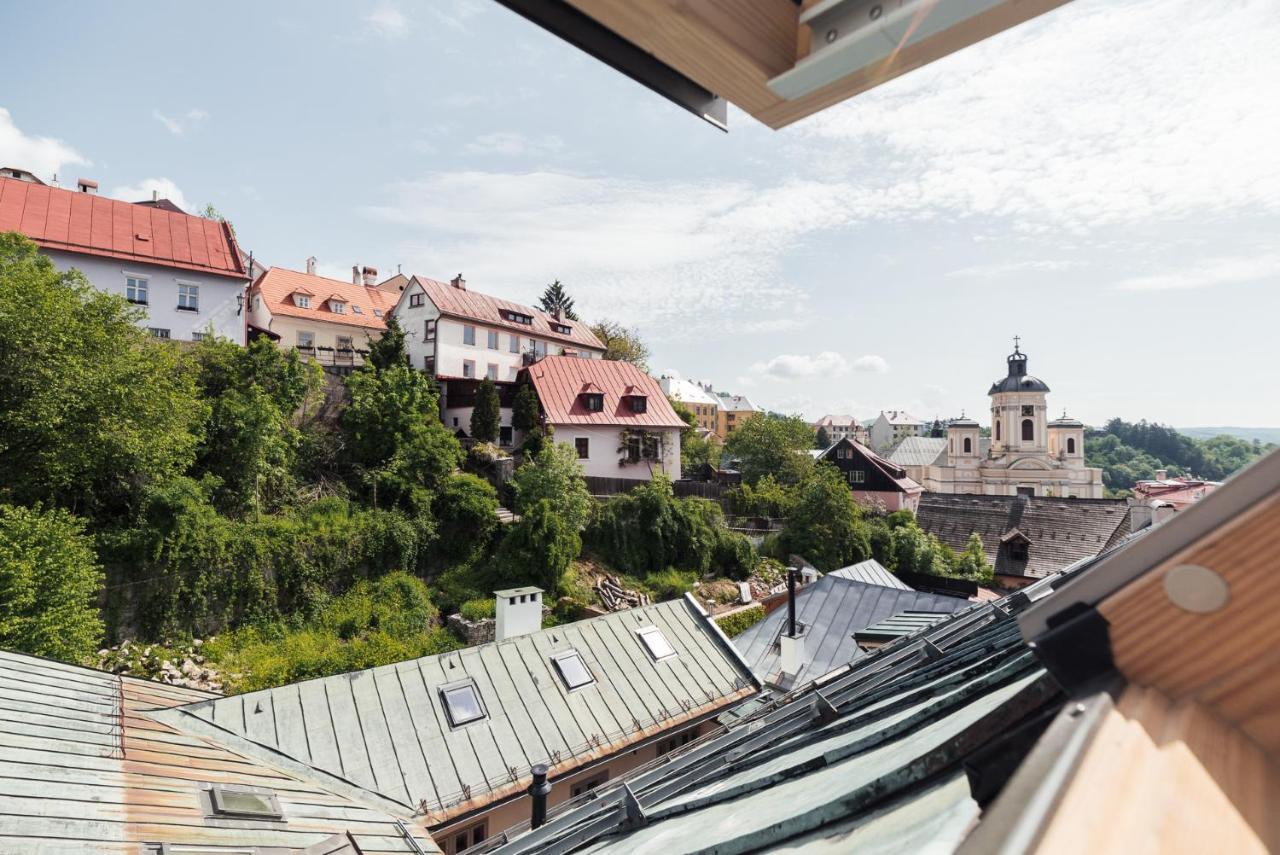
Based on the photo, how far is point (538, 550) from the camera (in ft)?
54.0

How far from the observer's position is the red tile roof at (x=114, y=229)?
17859 millimetres

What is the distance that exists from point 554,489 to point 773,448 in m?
21.1

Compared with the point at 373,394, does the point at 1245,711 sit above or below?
below

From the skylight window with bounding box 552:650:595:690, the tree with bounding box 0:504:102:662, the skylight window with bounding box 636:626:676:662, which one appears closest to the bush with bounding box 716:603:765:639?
the skylight window with bounding box 636:626:676:662

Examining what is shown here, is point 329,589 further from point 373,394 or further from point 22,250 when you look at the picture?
point 22,250

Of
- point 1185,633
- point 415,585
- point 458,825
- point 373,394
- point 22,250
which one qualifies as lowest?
point 458,825

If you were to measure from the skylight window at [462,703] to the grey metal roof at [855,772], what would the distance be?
4.00 m

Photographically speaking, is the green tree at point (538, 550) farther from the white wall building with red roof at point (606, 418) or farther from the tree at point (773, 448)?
the tree at point (773, 448)

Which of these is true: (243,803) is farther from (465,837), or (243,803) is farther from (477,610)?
(477,610)

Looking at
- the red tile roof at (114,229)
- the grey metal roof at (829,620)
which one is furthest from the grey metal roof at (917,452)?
the red tile roof at (114,229)

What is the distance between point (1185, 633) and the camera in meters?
0.61

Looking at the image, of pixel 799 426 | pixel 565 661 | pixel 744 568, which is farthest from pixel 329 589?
pixel 799 426

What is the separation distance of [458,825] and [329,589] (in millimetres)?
9502

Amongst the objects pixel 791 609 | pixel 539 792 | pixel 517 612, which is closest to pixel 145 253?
pixel 517 612
